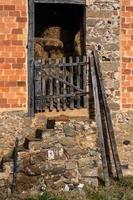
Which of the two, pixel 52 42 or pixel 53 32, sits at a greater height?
pixel 53 32

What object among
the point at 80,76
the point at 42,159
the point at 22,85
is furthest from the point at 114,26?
the point at 42,159

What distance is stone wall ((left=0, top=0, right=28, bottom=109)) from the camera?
991cm

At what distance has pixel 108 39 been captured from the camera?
1050cm

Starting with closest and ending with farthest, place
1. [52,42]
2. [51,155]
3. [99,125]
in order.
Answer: [51,155] < [99,125] < [52,42]

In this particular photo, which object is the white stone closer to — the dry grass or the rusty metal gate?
the dry grass

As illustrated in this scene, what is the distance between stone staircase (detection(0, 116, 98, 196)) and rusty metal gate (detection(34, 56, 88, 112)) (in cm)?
55

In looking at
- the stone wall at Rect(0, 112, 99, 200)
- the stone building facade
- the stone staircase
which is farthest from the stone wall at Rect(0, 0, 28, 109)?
the stone staircase

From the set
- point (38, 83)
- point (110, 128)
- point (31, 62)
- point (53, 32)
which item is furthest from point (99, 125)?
point (53, 32)

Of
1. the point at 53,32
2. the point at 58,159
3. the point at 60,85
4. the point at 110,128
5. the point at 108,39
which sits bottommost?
the point at 58,159

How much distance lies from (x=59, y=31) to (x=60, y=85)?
1.65 m

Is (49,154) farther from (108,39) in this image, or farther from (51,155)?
(108,39)

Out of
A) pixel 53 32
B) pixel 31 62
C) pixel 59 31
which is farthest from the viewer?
pixel 59 31

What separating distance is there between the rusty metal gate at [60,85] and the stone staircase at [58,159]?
55 cm

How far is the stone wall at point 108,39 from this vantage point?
34.1 feet
